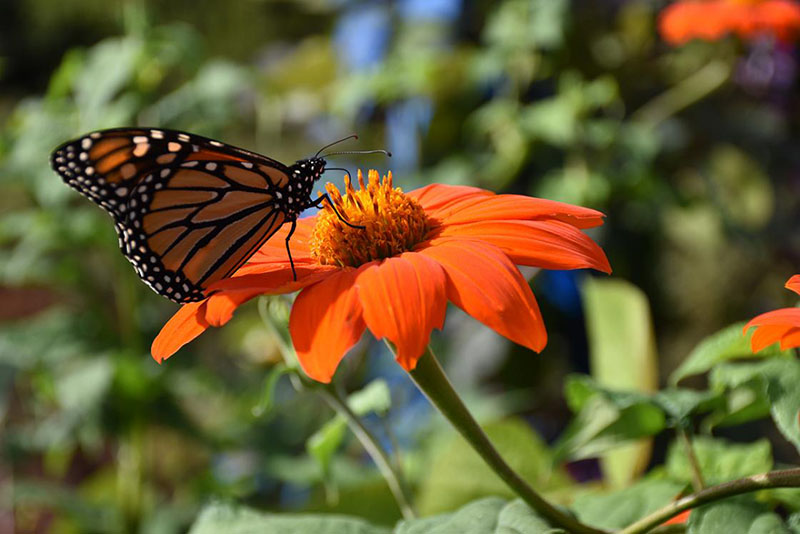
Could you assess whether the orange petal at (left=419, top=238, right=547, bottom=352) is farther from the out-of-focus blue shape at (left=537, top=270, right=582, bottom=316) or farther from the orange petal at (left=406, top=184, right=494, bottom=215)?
the out-of-focus blue shape at (left=537, top=270, right=582, bottom=316)

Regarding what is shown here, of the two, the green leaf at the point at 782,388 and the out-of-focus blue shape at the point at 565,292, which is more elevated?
the green leaf at the point at 782,388

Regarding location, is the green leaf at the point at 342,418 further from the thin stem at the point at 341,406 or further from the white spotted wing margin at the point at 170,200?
the white spotted wing margin at the point at 170,200

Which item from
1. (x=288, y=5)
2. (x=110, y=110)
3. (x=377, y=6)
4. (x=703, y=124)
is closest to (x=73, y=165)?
(x=110, y=110)

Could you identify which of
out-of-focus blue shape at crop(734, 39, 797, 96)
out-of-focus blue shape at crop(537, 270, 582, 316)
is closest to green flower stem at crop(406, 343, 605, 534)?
out-of-focus blue shape at crop(537, 270, 582, 316)

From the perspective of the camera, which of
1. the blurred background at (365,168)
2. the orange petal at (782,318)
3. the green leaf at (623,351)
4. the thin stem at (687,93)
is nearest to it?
the orange petal at (782,318)

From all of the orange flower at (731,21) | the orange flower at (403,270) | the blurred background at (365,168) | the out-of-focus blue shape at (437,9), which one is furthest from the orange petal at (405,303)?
the out-of-focus blue shape at (437,9)

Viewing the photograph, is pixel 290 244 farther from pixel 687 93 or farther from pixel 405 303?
pixel 687 93
